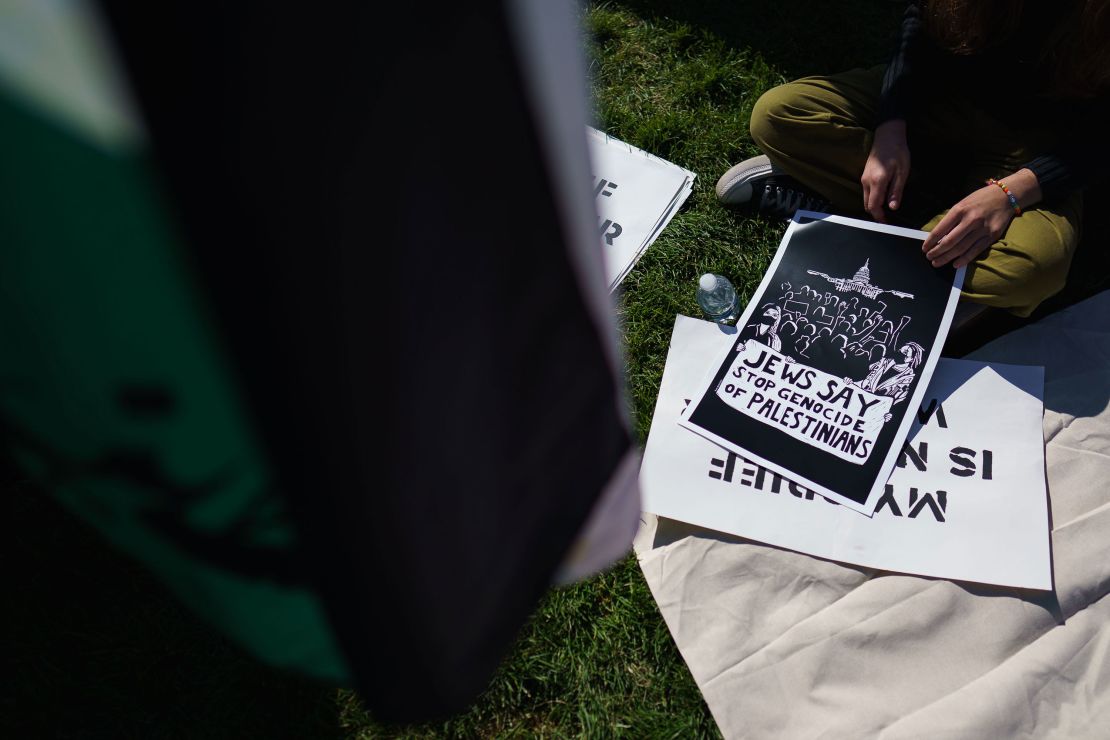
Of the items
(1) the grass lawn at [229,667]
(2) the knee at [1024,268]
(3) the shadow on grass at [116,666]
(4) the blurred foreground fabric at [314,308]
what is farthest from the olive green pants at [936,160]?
(3) the shadow on grass at [116,666]

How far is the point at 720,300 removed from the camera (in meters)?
1.42

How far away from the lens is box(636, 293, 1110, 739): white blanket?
41.4 inches

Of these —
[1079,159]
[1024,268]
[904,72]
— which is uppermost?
[904,72]

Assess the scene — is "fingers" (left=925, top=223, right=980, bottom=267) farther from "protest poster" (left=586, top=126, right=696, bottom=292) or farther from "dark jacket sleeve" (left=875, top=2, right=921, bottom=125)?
"protest poster" (left=586, top=126, right=696, bottom=292)

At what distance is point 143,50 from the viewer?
278mm

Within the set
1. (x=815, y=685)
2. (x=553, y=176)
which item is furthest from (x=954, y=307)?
(x=553, y=176)

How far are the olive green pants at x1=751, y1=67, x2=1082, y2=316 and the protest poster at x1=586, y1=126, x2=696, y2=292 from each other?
8.6 inches

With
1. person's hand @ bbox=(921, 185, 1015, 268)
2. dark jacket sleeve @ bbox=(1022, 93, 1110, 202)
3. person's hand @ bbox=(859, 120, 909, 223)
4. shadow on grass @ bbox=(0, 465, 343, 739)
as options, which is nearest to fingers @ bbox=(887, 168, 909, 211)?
person's hand @ bbox=(859, 120, 909, 223)

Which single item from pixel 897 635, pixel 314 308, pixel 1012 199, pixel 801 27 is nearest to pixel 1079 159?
pixel 1012 199

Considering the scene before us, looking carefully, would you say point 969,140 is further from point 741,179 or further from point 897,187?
point 741,179

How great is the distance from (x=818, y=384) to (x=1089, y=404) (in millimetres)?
468

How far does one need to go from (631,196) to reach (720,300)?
35 cm

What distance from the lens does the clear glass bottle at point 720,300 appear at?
1.40m

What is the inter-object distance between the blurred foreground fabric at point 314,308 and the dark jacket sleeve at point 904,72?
46.0 inches
